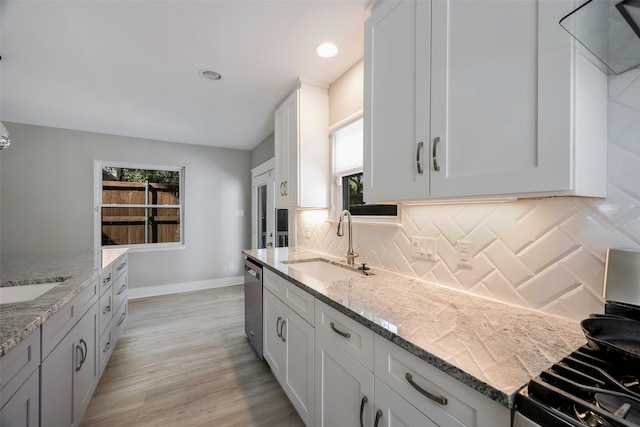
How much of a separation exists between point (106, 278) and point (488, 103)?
279 centimetres

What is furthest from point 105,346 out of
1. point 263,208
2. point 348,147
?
point 263,208

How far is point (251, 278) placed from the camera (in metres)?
2.39

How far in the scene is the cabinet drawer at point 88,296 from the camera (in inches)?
62.4

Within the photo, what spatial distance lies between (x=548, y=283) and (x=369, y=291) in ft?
2.40

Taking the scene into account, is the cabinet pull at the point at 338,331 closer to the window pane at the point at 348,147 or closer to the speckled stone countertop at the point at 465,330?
the speckled stone countertop at the point at 465,330

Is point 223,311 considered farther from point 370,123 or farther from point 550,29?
point 550,29

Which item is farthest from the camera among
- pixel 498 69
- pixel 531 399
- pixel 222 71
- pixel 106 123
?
pixel 106 123

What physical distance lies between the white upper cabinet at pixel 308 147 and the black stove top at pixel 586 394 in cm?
202

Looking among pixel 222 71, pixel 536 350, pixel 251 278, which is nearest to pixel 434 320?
pixel 536 350

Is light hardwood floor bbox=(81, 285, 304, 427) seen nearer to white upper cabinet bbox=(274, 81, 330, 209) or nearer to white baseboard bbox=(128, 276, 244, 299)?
white baseboard bbox=(128, 276, 244, 299)

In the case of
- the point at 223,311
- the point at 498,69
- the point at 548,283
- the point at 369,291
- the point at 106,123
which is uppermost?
the point at 106,123

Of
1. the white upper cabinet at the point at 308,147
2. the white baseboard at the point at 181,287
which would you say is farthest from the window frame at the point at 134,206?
the white upper cabinet at the point at 308,147

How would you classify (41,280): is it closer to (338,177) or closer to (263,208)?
(338,177)

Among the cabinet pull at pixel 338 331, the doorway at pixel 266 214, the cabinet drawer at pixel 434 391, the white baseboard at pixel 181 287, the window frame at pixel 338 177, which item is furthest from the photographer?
the white baseboard at pixel 181 287
